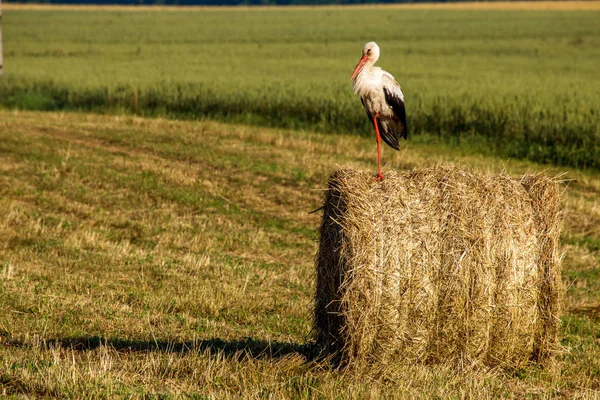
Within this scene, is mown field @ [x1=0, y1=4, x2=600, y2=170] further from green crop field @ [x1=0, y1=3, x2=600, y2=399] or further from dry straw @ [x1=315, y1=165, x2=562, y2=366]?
dry straw @ [x1=315, y1=165, x2=562, y2=366]

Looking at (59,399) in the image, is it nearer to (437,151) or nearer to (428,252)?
(428,252)

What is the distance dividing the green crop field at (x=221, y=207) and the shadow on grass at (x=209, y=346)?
0.10 ft

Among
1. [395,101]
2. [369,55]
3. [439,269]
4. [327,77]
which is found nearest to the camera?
[439,269]

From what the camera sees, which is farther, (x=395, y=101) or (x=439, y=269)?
(x=395, y=101)

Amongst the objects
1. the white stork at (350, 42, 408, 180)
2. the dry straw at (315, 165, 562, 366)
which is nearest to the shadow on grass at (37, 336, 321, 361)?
the dry straw at (315, 165, 562, 366)

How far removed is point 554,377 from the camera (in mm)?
7613

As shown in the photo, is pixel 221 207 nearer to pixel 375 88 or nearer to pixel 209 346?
pixel 375 88

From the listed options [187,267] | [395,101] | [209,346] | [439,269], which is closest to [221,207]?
[187,267]

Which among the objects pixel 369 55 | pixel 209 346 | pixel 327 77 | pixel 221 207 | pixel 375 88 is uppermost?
pixel 369 55

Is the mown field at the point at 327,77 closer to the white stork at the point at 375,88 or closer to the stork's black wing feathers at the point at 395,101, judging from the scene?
the stork's black wing feathers at the point at 395,101

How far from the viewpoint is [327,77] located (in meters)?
33.1

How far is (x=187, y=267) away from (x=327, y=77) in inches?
891

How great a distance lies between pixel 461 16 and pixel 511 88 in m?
60.8

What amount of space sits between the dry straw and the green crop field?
25cm
